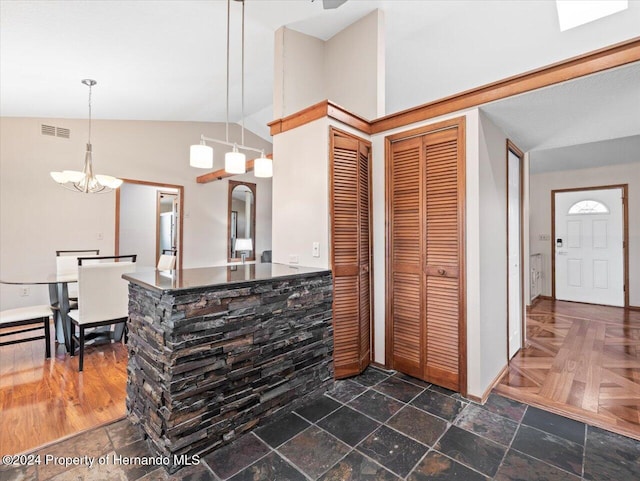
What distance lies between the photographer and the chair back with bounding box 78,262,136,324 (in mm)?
2896

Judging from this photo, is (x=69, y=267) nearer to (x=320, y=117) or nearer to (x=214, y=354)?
(x=214, y=354)

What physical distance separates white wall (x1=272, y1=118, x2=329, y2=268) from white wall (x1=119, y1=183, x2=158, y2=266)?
4.94m

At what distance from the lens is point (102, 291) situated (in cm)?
301

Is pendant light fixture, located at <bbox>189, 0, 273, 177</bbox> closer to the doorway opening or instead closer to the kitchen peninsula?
the kitchen peninsula

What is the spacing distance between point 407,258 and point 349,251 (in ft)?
1.63

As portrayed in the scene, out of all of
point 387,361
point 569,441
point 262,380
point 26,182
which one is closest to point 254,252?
point 26,182

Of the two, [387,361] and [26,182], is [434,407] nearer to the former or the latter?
[387,361]

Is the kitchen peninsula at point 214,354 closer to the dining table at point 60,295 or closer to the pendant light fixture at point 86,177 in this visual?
the dining table at point 60,295

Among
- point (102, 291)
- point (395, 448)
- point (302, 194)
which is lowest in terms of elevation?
point (395, 448)

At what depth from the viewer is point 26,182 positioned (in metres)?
4.46

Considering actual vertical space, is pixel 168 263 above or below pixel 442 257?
below

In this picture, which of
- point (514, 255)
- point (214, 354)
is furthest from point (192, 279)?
point (514, 255)

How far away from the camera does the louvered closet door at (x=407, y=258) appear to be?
2.62 m

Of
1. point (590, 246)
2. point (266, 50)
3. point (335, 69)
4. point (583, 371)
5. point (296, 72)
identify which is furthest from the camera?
point (590, 246)
